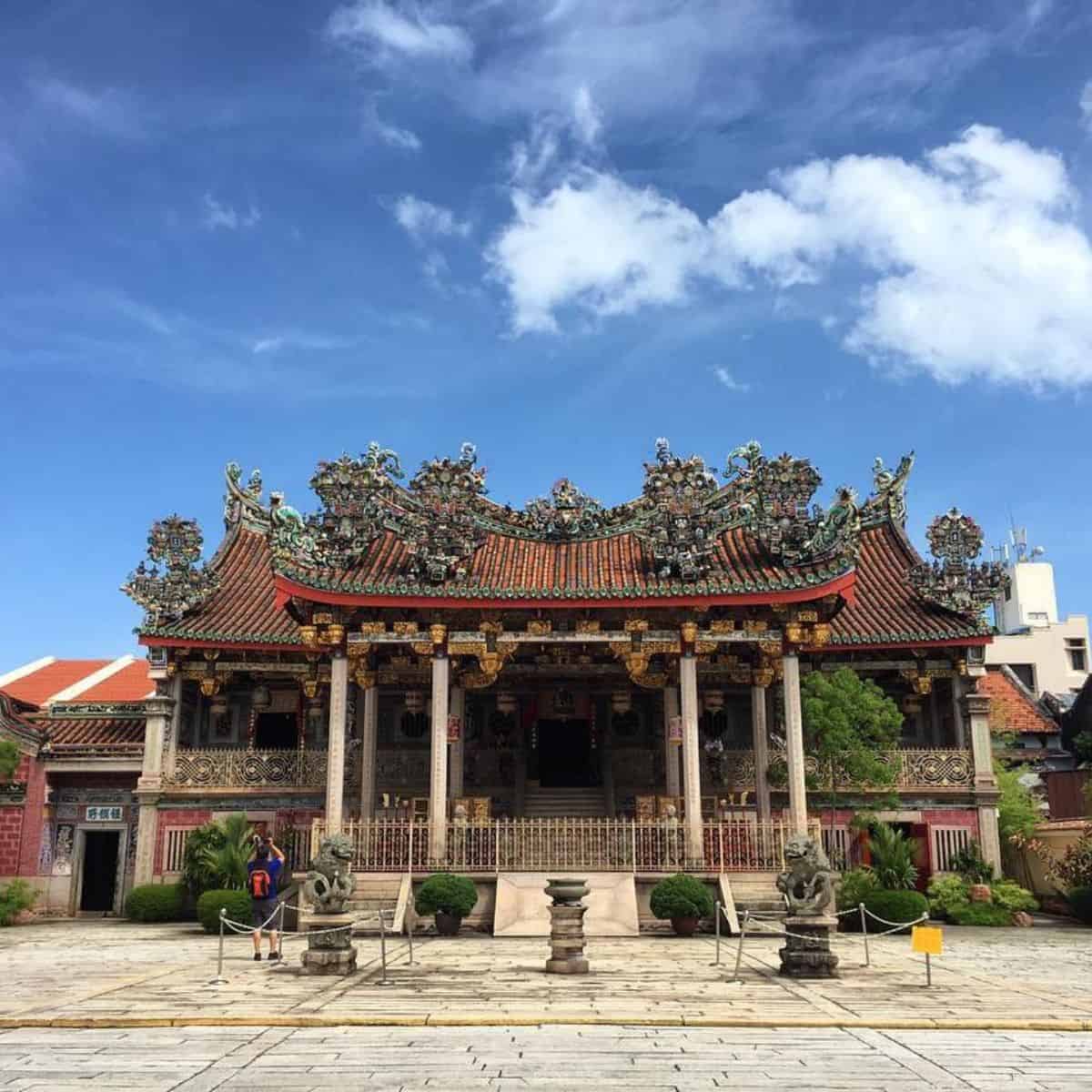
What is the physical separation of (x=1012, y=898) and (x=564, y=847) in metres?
10.3

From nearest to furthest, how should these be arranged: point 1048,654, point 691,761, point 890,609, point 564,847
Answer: point 564,847 < point 691,761 < point 890,609 < point 1048,654

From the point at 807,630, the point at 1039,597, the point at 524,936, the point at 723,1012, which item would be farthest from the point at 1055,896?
the point at 1039,597

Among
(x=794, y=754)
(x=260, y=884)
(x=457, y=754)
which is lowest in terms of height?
(x=260, y=884)

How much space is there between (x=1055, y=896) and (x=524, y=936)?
14.3 metres

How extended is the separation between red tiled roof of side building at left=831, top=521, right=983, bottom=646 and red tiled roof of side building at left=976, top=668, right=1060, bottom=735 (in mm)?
6536

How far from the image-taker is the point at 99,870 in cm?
2609

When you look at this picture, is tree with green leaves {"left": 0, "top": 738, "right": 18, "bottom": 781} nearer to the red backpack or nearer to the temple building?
the temple building

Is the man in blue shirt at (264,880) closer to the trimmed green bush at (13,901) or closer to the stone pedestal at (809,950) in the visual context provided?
the stone pedestal at (809,950)

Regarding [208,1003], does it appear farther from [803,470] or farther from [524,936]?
[803,470]

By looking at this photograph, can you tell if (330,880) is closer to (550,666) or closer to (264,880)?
(264,880)

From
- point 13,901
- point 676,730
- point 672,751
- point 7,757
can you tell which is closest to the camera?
point 676,730

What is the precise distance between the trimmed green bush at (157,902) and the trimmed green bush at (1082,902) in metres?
19.8

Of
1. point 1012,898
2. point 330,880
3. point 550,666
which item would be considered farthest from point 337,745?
point 1012,898

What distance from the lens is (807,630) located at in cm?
2183
